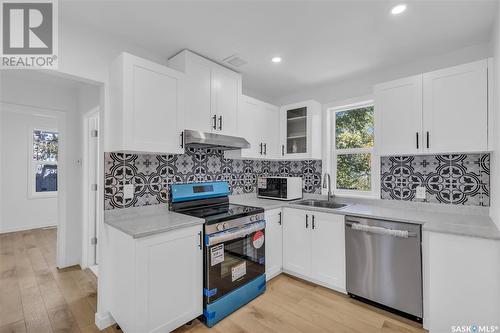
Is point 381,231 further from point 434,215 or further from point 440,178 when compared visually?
point 440,178

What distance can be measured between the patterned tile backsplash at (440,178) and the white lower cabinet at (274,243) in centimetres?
127

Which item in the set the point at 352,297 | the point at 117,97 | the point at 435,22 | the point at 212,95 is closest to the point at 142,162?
the point at 117,97

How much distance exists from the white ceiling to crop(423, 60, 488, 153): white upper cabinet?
1.20 ft

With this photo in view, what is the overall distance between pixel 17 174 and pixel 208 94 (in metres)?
5.02

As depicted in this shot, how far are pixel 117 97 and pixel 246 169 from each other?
1.95 m

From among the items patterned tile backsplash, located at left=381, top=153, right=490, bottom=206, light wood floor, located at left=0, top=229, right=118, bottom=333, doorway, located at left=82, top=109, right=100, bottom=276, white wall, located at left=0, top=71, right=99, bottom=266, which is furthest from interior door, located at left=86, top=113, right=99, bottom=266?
patterned tile backsplash, located at left=381, top=153, right=490, bottom=206

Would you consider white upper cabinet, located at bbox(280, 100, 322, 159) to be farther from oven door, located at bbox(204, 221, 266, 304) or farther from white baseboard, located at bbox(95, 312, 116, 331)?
white baseboard, located at bbox(95, 312, 116, 331)

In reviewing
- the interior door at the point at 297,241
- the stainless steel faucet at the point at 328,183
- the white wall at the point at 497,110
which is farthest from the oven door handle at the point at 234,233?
the white wall at the point at 497,110

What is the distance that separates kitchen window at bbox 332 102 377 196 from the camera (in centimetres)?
296

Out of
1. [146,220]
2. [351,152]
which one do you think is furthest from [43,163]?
[351,152]

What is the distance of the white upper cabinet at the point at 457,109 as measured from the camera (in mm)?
1911

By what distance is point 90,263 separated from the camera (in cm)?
311

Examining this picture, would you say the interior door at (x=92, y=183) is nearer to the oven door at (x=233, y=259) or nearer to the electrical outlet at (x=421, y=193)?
the oven door at (x=233, y=259)

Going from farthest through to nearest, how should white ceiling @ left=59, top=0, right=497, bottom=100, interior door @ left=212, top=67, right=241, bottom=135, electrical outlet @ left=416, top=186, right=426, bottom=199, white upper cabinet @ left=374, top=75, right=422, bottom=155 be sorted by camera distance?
interior door @ left=212, top=67, right=241, bottom=135
electrical outlet @ left=416, top=186, right=426, bottom=199
white upper cabinet @ left=374, top=75, right=422, bottom=155
white ceiling @ left=59, top=0, right=497, bottom=100
